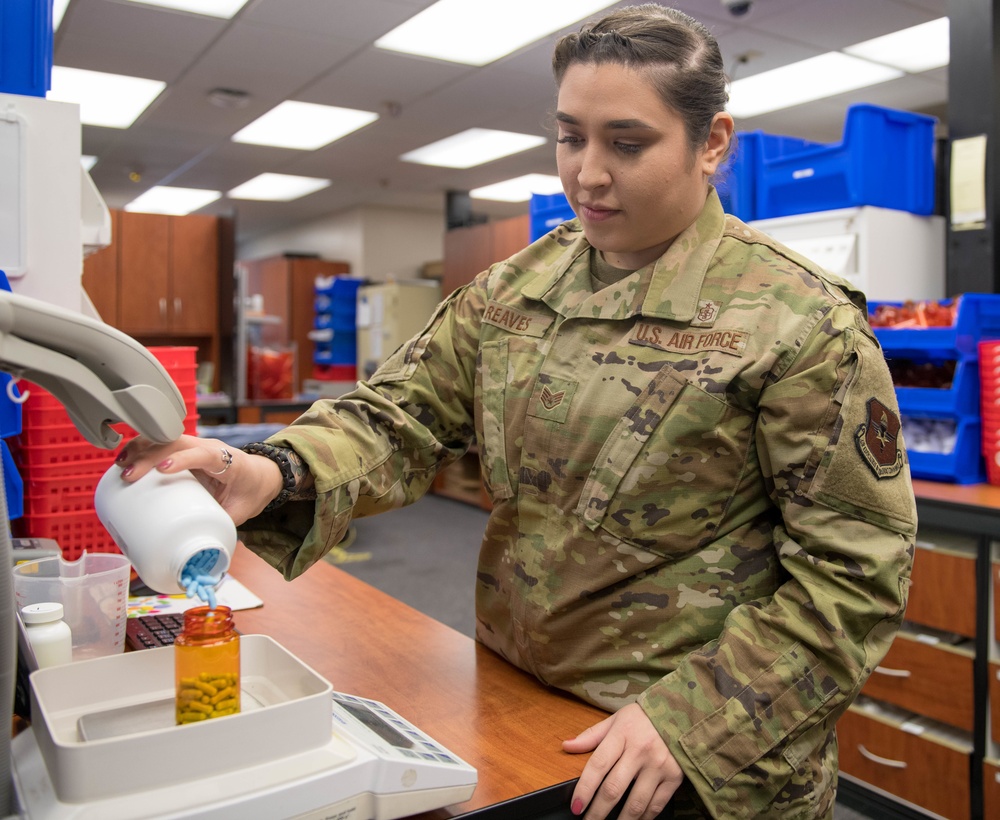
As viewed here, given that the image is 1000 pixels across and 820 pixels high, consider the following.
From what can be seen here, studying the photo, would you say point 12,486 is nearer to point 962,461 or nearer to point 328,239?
point 962,461

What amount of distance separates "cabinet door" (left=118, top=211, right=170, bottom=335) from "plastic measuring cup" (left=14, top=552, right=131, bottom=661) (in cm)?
474

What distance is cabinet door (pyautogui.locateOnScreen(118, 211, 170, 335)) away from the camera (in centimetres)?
553

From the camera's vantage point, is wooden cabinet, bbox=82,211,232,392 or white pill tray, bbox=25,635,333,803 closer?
white pill tray, bbox=25,635,333,803

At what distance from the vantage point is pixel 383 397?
1.22 metres

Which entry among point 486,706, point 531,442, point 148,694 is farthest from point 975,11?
point 148,694

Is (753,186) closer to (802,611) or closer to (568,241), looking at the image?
(568,241)

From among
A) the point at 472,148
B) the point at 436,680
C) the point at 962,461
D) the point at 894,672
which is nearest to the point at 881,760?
the point at 894,672

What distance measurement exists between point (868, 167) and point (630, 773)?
260cm

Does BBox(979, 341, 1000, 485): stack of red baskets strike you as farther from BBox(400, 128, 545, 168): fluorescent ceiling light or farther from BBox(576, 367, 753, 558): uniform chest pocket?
BBox(400, 128, 545, 168): fluorescent ceiling light


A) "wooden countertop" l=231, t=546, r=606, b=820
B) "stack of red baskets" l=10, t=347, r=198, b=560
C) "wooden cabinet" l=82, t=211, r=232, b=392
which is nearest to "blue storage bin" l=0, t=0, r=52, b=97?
"stack of red baskets" l=10, t=347, r=198, b=560

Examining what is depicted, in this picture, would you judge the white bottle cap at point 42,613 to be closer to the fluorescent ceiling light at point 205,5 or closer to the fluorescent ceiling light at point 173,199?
the fluorescent ceiling light at point 205,5

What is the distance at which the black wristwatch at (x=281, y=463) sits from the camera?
106 cm

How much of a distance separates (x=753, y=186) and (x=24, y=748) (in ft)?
10.3

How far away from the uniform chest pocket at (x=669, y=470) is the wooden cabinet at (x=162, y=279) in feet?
16.6
